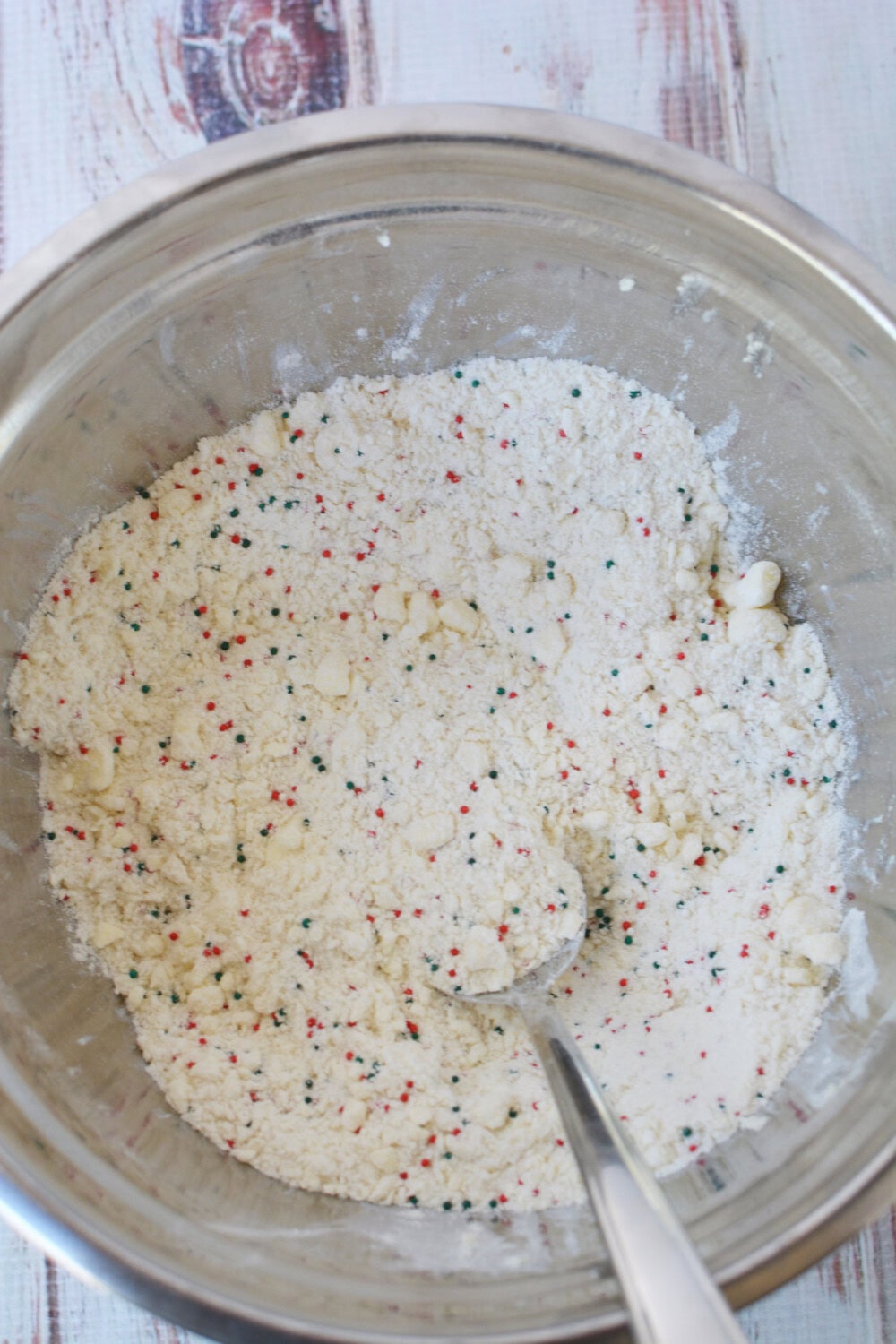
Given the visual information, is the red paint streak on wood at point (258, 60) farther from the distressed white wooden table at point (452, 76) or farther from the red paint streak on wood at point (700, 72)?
the red paint streak on wood at point (700, 72)

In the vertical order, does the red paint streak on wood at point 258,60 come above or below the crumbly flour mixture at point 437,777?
above

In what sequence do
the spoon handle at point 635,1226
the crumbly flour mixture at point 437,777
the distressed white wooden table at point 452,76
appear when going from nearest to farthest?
the spoon handle at point 635,1226 → the crumbly flour mixture at point 437,777 → the distressed white wooden table at point 452,76

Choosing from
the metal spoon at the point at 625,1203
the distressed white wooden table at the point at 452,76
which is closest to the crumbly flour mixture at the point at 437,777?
the metal spoon at the point at 625,1203

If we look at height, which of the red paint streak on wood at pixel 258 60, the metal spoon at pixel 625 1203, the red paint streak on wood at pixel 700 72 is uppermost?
the red paint streak on wood at pixel 700 72

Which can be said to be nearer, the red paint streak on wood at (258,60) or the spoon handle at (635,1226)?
the spoon handle at (635,1226)

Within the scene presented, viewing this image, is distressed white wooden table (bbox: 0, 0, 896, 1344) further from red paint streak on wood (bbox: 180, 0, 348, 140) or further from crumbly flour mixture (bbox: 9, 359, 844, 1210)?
crumbly flour mixture (bbox: 9, 359, 844, 1210)

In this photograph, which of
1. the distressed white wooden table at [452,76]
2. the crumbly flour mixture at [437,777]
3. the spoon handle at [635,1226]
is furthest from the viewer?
the distressed white wooden table at [452,76]
